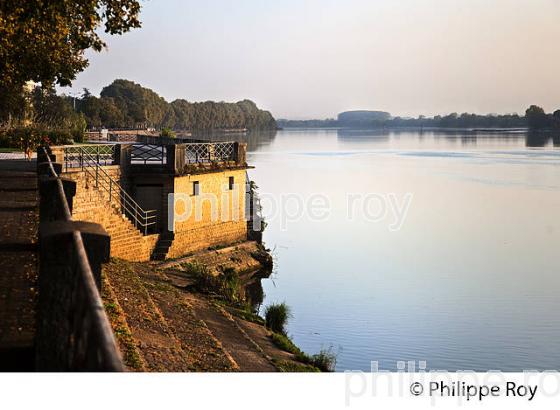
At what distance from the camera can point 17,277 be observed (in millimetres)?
9258

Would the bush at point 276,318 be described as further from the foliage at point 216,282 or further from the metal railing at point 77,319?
the metal railing at point 77,319

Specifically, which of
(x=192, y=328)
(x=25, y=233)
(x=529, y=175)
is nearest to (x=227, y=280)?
(x=192, y=328)

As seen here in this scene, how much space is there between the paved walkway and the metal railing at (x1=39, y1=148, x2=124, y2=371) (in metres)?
0.59

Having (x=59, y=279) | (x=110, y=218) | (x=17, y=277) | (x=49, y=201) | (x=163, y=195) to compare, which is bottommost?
(x=110, y=218)

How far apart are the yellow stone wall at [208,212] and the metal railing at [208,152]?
2.26 feet

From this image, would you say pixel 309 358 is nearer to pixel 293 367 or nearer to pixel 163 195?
pixel 293 367

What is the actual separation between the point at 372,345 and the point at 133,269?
8136mm

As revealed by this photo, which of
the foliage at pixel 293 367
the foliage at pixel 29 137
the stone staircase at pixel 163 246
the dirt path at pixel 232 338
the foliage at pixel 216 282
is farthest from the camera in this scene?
the foliage at pixel 29 137

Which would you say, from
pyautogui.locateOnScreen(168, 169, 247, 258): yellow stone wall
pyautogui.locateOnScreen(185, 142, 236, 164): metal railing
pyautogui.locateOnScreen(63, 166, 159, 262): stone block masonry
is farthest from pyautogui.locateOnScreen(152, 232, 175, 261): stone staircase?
pyautogui.locateOnScreen(185, 142, 236, 164): metal railing

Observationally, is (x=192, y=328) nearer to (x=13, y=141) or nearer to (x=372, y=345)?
(x=372, y=345)

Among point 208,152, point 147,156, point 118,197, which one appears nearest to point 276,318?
point 118,197

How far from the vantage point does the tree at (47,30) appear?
55.4ft

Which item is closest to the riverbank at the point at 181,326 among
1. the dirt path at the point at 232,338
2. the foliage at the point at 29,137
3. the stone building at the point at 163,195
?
the dirt path at the point at 232,338

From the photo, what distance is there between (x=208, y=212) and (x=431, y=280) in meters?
11.2
